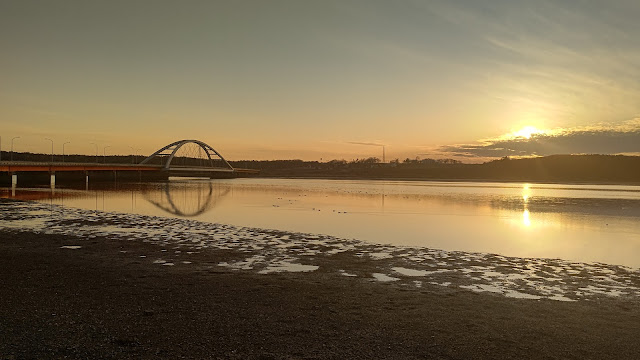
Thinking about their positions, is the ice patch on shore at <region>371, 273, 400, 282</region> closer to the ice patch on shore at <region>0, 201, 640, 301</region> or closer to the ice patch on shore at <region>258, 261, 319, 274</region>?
the ice patch on shore at <region>0, 201, 640, 301</region>

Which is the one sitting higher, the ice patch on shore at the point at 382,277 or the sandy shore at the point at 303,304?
the sandy shore at the point at 303,304

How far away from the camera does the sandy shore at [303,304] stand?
288 inches

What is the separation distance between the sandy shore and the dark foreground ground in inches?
1.4

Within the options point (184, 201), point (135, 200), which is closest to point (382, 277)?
point (184, 201)

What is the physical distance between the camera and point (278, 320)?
857cm

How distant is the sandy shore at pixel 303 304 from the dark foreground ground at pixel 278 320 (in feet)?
0.11

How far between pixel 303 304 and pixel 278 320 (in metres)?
1.20

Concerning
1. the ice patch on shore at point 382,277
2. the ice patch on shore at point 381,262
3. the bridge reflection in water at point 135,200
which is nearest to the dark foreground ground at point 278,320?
the ice patch on shore at point 382,277

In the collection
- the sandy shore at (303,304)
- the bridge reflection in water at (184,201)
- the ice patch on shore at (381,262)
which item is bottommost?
the bridge reflection in water at (184,201)

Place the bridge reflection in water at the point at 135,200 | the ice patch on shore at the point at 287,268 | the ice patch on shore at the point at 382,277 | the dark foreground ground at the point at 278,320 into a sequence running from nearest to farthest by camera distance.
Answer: the dark foreground ground at the point at 278,320 < the ice patch on shore at the point at 382,277 < the ice patch on shore at the point at 287,268 < the bridge reflection in water at the point at 135,200

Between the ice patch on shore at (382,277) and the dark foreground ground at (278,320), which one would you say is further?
the ice patch on shore at (382,277)

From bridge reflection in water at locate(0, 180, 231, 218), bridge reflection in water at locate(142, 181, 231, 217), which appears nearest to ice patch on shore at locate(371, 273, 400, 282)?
bridge reflection in water at locate(0, 180, 231, 218)

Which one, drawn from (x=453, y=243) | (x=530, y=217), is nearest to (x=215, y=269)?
(x=453, y=243)

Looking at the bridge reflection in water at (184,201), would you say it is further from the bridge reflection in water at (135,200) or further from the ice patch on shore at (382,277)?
the ice patch on shore at (382,277)
